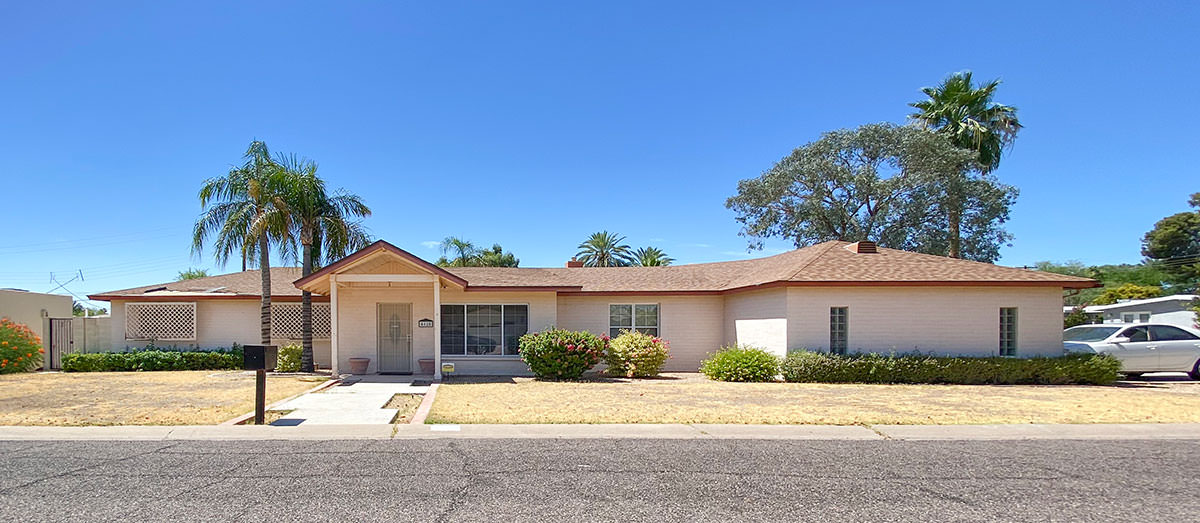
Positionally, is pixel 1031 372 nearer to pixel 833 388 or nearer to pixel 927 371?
pixel 927 371

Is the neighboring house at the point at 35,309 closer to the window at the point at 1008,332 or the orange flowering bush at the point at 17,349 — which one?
the orange flowering bush at the point at 17,349

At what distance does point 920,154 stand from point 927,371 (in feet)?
55.5

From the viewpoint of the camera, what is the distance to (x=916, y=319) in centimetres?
1656

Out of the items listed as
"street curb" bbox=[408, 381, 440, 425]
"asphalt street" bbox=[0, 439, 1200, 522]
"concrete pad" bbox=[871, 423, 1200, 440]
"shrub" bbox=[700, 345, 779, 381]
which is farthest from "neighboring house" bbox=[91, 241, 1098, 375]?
"asphalt street" bbox=[0, 439, 1200, 522]

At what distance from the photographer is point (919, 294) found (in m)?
16.5

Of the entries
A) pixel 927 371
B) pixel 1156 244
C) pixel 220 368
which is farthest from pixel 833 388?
pixel 1156 244

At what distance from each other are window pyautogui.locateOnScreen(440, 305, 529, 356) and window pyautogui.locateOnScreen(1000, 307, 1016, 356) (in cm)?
1210

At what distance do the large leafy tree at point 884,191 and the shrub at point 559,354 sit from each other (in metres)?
18.6

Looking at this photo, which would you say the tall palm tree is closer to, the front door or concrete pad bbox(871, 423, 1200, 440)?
the front door

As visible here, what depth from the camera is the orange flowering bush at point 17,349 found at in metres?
17.8

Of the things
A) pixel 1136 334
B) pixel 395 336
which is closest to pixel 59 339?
pixel 395 336

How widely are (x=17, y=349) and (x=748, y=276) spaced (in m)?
20.2

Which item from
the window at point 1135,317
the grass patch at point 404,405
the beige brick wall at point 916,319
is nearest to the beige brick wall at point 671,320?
the beige brick wall at point 916,319

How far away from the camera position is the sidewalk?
8617 millimetres
